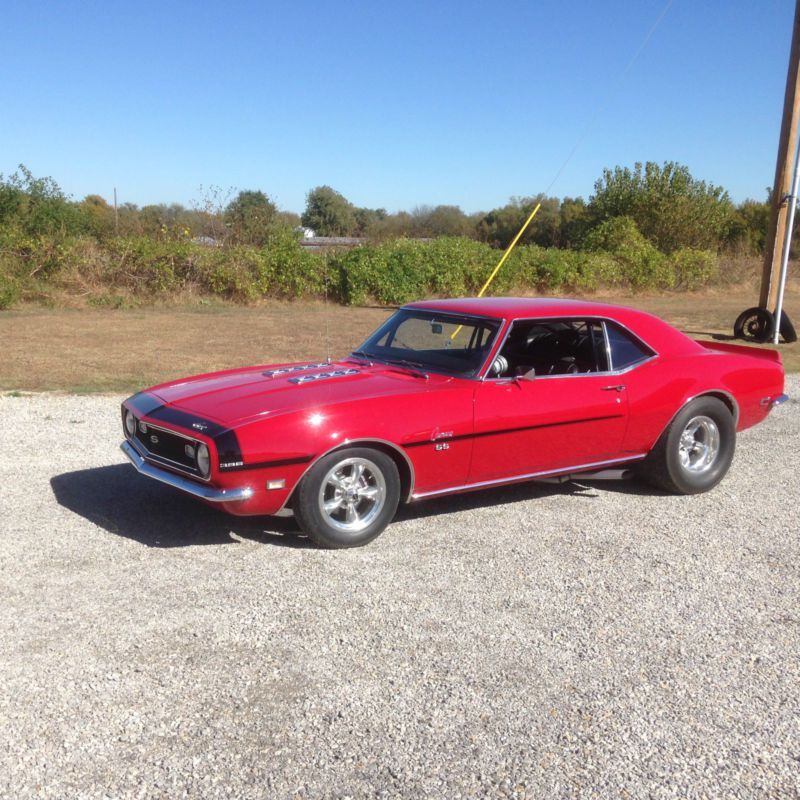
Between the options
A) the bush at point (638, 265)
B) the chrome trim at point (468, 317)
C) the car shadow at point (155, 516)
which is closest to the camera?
the car shadow at point (155, 516)

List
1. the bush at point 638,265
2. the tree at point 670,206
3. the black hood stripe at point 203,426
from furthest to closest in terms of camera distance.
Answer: the tree at point 670,206 → the bush at point 638,265 → the black hood stripe at point 203,426

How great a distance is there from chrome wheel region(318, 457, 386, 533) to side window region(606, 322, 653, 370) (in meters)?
2.01

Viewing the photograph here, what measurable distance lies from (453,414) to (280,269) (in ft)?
59.1

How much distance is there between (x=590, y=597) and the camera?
449cm

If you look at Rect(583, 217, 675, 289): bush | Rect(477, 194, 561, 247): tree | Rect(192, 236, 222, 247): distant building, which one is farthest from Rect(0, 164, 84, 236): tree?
Rect(477, 194, 561, 247): tree

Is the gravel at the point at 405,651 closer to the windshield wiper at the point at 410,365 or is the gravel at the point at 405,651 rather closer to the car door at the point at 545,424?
the car door at the point at 545,424

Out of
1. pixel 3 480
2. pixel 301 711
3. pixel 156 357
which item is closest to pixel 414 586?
pixel 301 711

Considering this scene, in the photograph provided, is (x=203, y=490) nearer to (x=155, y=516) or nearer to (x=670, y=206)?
(x=155, y=516)

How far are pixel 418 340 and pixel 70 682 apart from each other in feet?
11.0

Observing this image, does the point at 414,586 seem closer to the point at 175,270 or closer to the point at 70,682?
the point at 70,682

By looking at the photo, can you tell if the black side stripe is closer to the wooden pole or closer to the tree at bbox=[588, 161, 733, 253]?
the wooden pole

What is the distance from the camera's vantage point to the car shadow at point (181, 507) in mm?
5219

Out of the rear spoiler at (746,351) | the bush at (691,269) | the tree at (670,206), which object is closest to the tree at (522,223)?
the tree at (670,206)

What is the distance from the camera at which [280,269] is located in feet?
74.0
